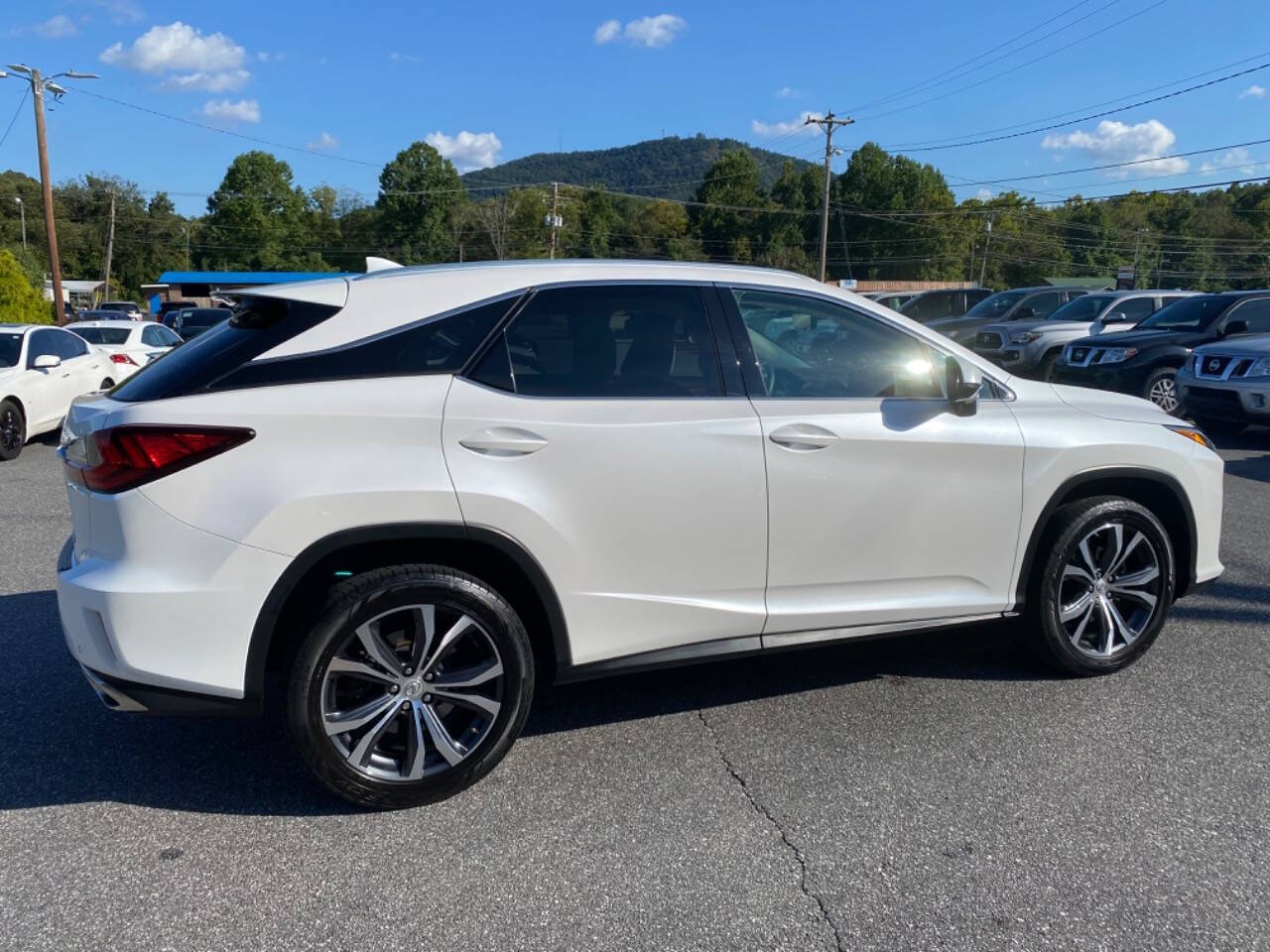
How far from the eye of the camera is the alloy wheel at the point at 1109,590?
4.28 meters

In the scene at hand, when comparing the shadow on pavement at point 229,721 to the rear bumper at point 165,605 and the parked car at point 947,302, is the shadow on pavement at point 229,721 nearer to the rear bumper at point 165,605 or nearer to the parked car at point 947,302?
the rear bumper at point 165,605

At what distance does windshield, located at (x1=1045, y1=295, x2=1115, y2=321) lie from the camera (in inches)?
728

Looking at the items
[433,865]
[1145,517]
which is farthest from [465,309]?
[1145,517]

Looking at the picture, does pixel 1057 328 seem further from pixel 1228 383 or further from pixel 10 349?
pixel 10 349

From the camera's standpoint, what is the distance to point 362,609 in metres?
3.15

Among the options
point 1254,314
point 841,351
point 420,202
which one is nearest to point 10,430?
point 841,351

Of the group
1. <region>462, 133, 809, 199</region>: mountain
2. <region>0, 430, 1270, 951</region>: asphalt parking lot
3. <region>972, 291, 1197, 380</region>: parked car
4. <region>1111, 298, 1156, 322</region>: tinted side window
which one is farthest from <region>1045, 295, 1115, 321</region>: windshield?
<region>462, 133, 809, 199</region>: mountain

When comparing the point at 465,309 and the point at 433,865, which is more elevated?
the point at 465,309

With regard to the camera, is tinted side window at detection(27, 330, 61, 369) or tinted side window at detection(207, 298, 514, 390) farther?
tinted side window at detection(27, 330, 61, 369)

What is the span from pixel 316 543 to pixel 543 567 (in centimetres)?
74

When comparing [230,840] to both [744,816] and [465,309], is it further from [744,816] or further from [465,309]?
[465,309]

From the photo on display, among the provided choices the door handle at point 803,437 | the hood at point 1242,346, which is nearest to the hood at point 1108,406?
the door handle at point 803,437

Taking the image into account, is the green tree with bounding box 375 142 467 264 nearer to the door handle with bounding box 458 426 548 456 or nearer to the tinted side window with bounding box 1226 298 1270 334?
the tinted side window with bounding box 1226 298 1270 334

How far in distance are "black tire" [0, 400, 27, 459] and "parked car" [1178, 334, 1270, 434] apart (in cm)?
1353
